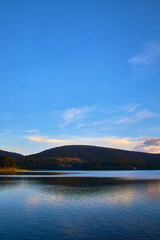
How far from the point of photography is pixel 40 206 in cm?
3747

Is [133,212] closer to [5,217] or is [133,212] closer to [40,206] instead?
[40,206]

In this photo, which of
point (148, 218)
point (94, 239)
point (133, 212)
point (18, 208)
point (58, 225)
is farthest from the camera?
point (18, 208)

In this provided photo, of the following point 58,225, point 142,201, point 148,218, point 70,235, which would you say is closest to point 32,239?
point 70,235

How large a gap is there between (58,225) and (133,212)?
11677 millimetres

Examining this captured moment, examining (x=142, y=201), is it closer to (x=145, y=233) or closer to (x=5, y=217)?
(x=145, y=233)

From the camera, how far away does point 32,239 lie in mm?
21641

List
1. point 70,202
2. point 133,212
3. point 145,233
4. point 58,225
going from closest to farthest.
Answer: point 145,233
point 58,225
point 133,212
point 70,202

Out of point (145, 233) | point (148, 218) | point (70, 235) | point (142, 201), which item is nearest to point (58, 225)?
point (70, 235)

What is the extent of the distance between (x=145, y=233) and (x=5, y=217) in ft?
55.2

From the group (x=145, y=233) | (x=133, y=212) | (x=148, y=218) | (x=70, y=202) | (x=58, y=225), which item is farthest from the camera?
(x=70, y=202)

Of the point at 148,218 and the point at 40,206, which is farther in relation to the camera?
the point at 40,206

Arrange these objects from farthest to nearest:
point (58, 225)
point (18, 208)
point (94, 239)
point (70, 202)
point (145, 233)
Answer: point (70, 202)
point (18, 208)
point (58, 225)
point (145, 233)
point (94, 239)

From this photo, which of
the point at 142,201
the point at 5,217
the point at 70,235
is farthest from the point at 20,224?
the point at 142,201

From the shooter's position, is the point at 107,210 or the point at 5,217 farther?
the point at 107,210
